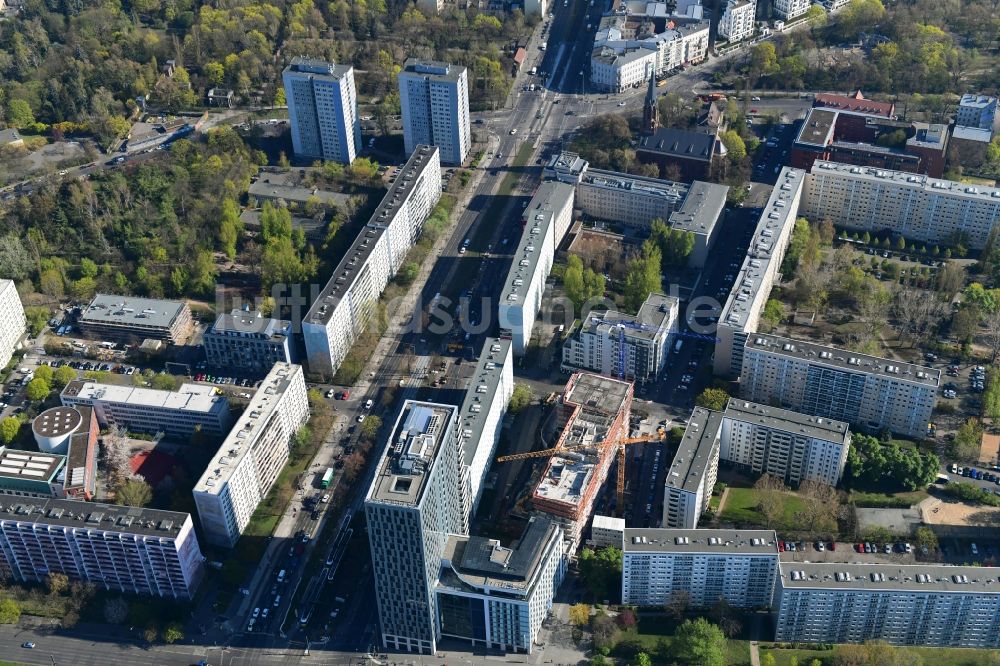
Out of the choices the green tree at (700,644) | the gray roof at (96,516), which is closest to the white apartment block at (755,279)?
the green tree at (700,644)

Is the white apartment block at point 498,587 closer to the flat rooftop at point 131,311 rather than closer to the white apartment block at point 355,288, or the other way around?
the white apartment block at point 355,288

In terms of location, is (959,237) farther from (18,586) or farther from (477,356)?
(18,586)

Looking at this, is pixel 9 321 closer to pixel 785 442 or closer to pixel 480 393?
pixel 480 393

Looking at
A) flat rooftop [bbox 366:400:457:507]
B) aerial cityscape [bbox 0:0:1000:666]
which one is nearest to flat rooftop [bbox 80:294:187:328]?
aerial cityscape [bbox 0:0:1000:666]

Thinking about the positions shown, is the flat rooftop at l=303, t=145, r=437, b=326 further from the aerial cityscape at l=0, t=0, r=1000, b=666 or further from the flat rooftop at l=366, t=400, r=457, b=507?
the flat rooftop at l=366, t=400, r=457, b=507

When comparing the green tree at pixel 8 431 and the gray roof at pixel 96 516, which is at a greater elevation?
the gray roof at pixel 96 516
